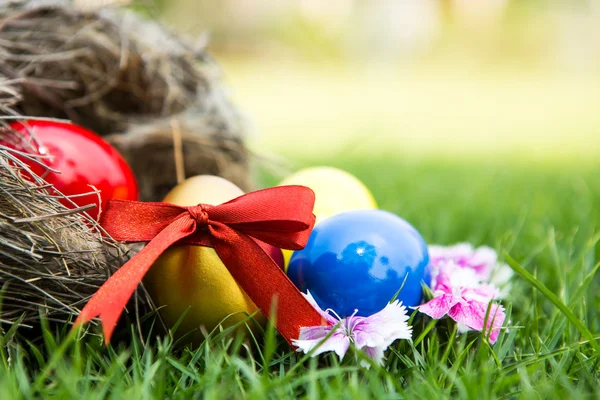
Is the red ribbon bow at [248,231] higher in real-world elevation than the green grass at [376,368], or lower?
higher

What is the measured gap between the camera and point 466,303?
3.83 feet

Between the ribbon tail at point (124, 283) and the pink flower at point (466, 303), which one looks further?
the pink flower at point (466, 303)

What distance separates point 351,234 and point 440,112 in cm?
613

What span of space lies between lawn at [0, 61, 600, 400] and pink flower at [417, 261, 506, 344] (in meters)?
0.03

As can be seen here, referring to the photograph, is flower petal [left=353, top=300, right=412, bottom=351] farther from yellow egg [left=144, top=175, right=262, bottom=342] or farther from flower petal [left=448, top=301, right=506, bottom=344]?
yellow egg [left=144, top=175, right=262, bottom=342]

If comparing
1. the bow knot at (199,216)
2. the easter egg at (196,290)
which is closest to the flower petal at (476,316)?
the easter egg at (196,290)

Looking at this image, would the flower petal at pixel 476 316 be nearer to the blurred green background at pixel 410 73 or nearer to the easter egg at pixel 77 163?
the easter egg at pixel 77 163

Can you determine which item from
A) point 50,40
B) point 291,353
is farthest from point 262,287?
point 50,40

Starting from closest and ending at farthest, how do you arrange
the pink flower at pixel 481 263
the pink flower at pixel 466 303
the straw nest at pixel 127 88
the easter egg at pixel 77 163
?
the pink flower at pixel 466 303, the easter egg at pixel 77 163, the pink flower at pixel 481 263, the straw nest at pixel 127 88

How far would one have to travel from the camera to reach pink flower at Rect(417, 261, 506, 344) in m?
1.14

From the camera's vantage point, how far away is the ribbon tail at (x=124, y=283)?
3.13ft

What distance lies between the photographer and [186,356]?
42.4 inches

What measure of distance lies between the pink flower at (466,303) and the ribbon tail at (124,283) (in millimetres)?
465

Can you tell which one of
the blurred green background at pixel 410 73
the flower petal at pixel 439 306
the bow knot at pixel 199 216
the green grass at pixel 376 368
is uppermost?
the bow knot at pixel 199 216
